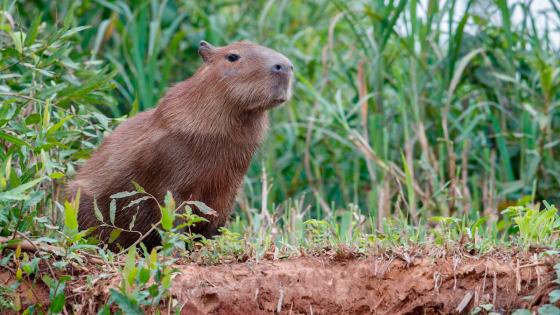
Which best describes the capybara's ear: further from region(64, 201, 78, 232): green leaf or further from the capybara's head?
region(64, 201, 78, 232): green leaf

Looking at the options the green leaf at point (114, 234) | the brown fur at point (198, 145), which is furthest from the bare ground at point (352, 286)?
the brown fur at point (198, 145)

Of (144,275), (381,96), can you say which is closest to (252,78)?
(144,275)

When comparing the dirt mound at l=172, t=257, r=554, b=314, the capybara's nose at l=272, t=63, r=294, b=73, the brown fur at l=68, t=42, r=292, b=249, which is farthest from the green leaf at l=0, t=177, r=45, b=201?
the capybara's nose at l=272, t=63, r=294, b=73

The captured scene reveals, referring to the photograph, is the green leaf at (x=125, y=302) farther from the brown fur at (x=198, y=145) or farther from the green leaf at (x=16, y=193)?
the brown fur at (x=198, y=145)

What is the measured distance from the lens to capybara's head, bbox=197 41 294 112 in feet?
14.5

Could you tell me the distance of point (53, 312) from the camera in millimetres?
3299

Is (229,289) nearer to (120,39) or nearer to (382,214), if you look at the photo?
(382,214)

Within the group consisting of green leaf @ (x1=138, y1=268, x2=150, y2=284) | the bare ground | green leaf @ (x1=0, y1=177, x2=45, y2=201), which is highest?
green leaf @ (x1=0, y1=177, x2=45, y2=201)

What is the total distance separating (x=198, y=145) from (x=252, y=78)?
41 centimetres

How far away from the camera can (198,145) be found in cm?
437

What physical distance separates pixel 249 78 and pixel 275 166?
7.80ft

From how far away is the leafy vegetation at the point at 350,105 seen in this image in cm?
455

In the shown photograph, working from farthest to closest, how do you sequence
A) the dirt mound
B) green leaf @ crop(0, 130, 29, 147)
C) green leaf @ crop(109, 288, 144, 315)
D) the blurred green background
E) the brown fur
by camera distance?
the blurred green background, the brown fur, green leaf @ crop(0, 130, 29, 147), the dirt mound, green leaf @ crop(109, 288, 144, 315)

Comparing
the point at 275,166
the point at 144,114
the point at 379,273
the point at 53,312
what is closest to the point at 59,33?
the point at 144,114
